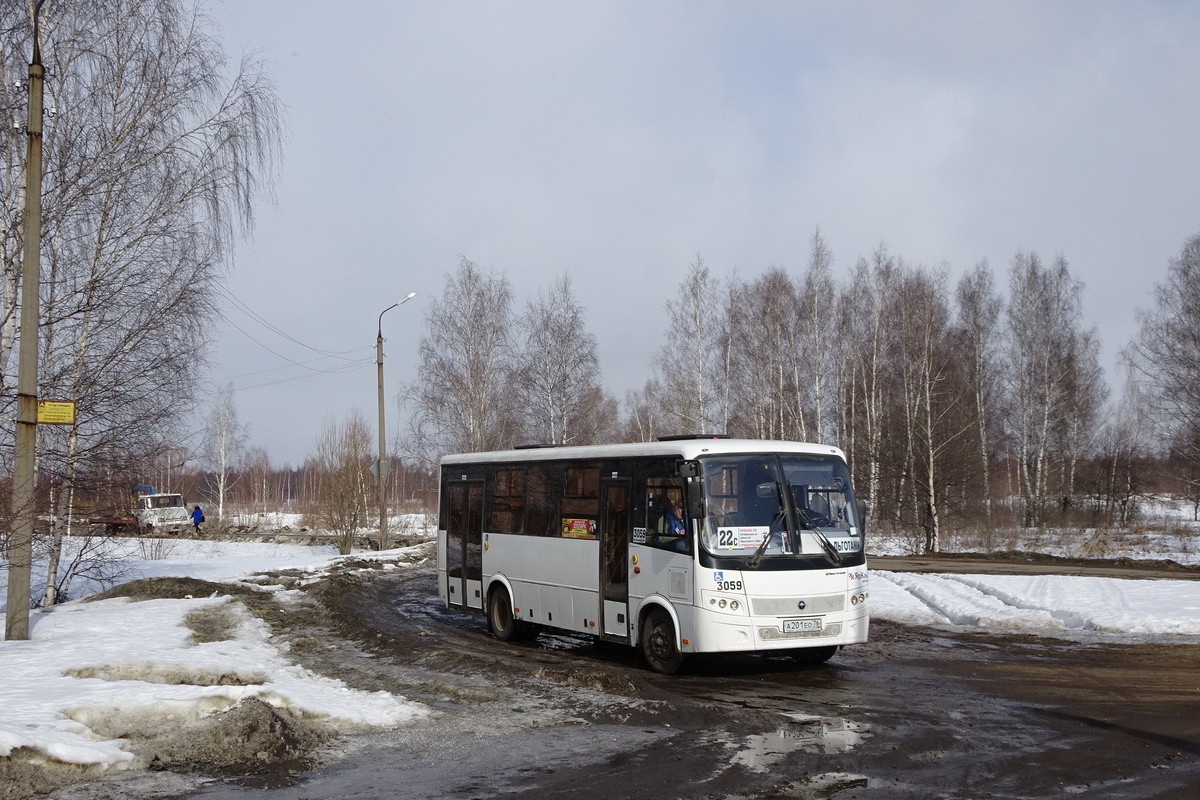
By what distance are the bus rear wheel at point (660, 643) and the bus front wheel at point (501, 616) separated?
3.51 meters

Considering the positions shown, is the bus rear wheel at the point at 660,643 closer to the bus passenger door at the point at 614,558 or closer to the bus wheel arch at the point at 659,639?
the bus wheel arch at the point at 659,639

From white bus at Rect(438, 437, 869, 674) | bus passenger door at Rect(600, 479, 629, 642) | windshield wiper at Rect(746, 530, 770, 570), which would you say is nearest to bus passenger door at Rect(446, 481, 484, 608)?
white bus at Rect(438, 437, 869, 674)

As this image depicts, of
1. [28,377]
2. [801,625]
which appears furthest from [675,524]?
[28,377]

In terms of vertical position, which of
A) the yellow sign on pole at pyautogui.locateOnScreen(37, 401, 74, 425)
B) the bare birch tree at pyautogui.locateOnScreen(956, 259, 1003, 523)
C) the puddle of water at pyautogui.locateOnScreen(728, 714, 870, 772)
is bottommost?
the puddle of water at pyautogui.locateOnScreen(728, 714, 870, 772)

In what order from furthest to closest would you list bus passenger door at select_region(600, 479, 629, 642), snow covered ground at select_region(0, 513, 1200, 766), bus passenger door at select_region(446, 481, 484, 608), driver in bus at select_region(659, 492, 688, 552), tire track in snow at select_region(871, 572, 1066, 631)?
bus passenger door at select_region(446, 481, 484, 608) < tire track in snow at select_region(871, 572, 1066, 631) < bus passenger door at select_region(600, 479, 629, 642) < driver in bus at select_region(659, 492, 688, 552) < snow covered ground at select_region(0, 513, 1200, 766)

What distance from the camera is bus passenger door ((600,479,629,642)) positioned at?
13.0 m

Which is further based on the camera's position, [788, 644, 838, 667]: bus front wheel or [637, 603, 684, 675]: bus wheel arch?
[788, 644, 838, 667]: bus front wheel

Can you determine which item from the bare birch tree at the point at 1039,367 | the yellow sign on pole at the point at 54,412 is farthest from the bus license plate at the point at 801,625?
the bare birch tree at the point at 1039,367

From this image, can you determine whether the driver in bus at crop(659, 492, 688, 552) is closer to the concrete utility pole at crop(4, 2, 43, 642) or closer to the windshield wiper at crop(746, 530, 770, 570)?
the windshield wiper at crop(746, 530, 770, 570)

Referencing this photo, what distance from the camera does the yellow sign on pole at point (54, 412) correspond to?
12031mm

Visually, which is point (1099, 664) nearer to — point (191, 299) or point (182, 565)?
point (191, 299)

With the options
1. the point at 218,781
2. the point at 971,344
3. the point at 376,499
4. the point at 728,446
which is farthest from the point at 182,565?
the point at 971,344

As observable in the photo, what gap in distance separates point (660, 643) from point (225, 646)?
5453 millimetres

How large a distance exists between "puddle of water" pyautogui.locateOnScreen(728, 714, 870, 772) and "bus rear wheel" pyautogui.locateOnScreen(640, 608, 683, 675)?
2.83 m
